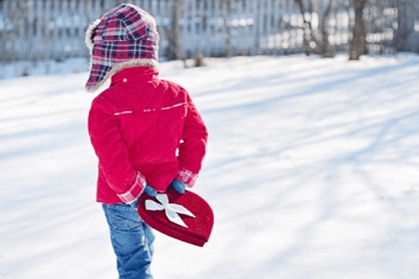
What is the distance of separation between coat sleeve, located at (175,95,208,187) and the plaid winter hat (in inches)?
11.4

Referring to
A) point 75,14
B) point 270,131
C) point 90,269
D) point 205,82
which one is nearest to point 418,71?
point 205,82

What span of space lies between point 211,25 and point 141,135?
996 centimetres

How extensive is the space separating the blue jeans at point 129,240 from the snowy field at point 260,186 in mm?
412

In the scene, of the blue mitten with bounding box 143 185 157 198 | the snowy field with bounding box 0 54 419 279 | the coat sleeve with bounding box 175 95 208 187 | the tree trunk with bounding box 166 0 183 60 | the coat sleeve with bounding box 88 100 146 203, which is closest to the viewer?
the coat sleeve with bounding box 88 100 146 203

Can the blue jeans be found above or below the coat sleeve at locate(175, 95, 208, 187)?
below

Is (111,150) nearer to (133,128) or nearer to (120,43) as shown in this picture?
(133,128)

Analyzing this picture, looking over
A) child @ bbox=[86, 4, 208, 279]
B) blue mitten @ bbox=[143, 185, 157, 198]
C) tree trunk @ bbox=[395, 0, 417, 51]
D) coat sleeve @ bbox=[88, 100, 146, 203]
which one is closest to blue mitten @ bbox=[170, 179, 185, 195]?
child @ bbox=[86, 4, 208, 279]

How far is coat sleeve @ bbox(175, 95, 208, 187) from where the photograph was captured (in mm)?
2404

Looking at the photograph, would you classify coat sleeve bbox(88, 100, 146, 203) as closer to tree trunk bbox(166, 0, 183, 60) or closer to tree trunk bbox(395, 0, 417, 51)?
tree trunk bbox(166, 0, 183, 60)

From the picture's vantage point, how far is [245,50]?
11.6 m

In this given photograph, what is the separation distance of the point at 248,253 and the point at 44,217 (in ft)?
4.24

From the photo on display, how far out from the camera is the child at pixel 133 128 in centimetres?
217

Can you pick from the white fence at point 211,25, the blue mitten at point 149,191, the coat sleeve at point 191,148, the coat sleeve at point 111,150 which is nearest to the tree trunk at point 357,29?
the white fence at point 211,25

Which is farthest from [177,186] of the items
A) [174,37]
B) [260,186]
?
[174,37]
